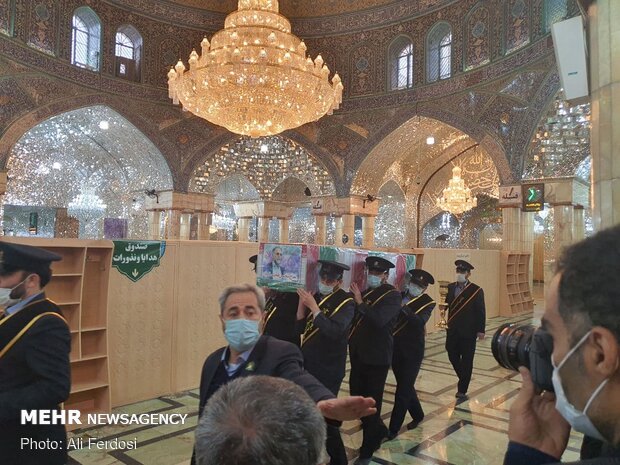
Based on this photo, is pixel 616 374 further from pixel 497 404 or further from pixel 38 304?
pixel 497 404

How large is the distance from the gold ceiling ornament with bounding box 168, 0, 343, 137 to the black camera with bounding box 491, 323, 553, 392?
568 centimetres

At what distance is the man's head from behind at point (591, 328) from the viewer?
0.74 metres

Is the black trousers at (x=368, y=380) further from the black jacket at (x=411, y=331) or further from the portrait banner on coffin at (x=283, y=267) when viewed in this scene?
the portrait banner on coffin at (x=283, y=267)

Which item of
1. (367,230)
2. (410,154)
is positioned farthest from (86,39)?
(410,154)

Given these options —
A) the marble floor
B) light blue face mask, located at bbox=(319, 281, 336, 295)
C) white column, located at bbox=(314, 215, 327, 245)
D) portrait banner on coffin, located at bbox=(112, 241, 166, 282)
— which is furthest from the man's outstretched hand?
white column, located at bbox=(314, 215, 327, 245)

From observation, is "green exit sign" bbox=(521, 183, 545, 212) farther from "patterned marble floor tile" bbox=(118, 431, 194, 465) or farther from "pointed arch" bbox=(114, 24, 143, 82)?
"pointed arch" bbox=(114, 24, 143, 82)

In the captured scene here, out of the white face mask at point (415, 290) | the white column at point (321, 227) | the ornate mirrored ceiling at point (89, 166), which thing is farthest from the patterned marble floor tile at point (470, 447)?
the ornate mirrored ceiling at point (89, 166)

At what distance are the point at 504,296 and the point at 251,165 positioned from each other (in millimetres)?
8734

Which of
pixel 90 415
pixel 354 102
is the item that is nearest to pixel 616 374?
pixel 90 415

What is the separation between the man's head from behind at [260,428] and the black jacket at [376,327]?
2326 mm

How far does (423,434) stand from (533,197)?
8.23 meters

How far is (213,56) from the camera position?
252 inches

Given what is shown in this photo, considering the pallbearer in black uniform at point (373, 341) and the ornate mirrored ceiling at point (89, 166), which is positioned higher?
the ornate mirrored ceiling at point (89, 166)

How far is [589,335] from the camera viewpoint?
766 mm
